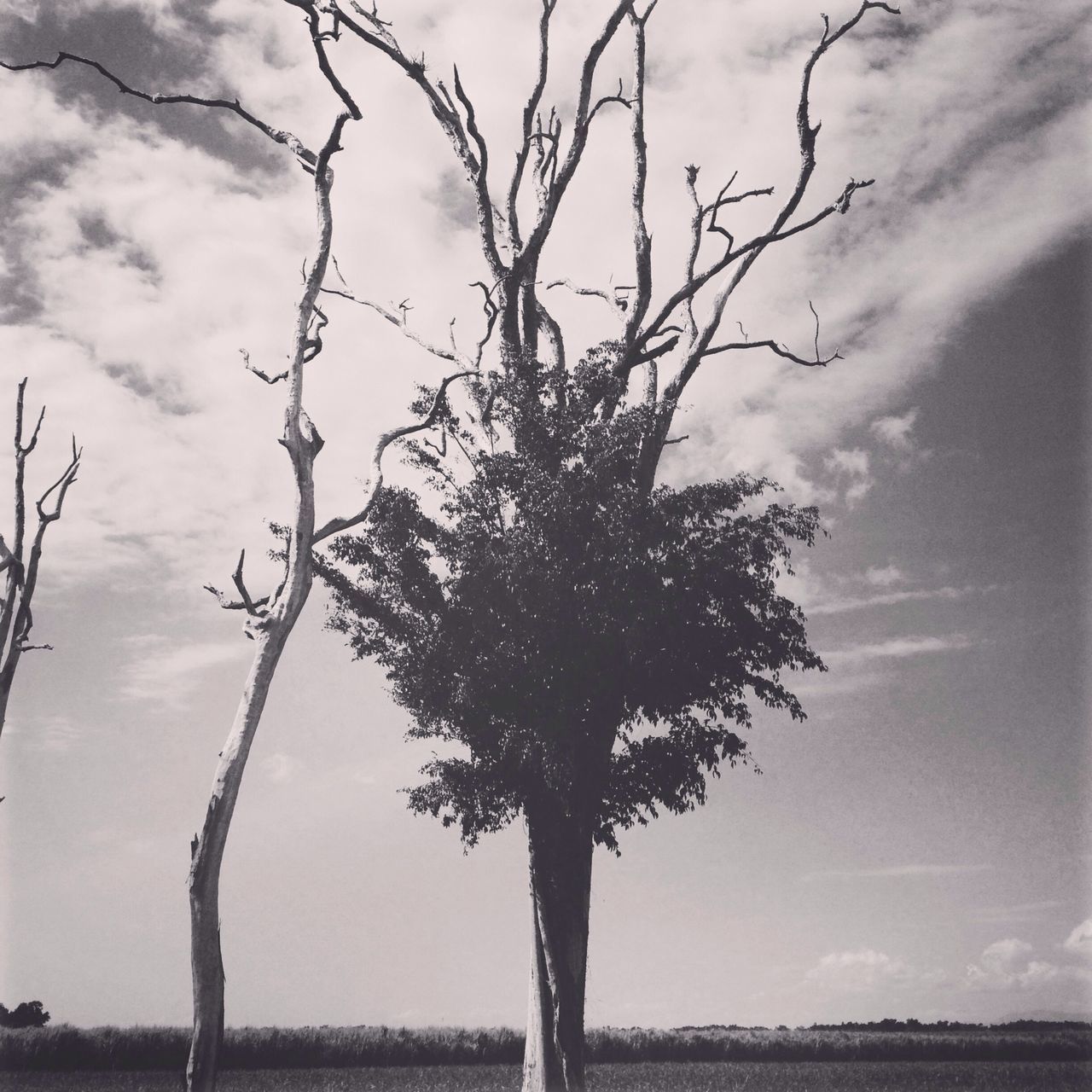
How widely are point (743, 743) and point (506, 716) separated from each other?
3.96m

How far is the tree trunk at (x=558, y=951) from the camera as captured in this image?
588 inches

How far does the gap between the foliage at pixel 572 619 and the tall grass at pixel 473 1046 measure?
16.9 metres

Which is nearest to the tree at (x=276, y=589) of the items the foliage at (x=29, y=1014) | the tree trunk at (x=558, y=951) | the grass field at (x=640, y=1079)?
the tree trunk at (x=558, y=951)

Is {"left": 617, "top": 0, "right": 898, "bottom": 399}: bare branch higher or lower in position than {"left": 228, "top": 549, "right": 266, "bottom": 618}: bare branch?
higher

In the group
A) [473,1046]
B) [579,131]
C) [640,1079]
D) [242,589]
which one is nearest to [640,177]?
[579,131]

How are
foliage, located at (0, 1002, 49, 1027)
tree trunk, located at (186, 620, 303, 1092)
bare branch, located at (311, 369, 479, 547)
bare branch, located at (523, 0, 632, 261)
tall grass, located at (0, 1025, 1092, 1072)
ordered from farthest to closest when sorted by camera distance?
foliage, located at (0, 1002, 49, 1027) → tall grass, located at (0, 1025, 1092, 1072) → bare branch, located at (523, 0, 632, 261) → bare branch, located at (311, 369, 479, 547) → tree trunk, located at (186, 620, 303, 1092)

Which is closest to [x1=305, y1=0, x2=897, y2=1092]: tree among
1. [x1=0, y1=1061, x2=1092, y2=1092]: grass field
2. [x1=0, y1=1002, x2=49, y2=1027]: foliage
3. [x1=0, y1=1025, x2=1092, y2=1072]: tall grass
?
[x1=0, y1=1061, x2=1092, y2=1092]: grass field

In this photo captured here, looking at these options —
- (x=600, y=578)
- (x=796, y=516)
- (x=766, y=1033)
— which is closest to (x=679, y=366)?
(x=796, y=516)

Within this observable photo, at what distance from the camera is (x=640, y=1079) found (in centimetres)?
2486

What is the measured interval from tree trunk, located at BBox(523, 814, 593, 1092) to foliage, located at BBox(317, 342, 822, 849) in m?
0.57

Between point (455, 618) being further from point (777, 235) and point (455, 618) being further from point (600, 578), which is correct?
point (777, 235)

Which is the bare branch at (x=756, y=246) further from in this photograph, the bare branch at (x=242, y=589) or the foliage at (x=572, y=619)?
the bare branch at (x=242, y=589)

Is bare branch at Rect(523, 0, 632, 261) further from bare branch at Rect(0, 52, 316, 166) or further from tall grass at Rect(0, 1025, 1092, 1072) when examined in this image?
tall grass at Rect(0, 1025, 1092, 1072)

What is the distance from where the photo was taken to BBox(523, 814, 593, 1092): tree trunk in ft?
49.0
